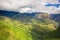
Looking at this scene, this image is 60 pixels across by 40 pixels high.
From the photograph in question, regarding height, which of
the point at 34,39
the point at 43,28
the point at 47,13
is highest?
the point at 47,13

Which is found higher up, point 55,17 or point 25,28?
point 55,17

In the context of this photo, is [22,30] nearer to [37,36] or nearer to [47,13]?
[37,36]

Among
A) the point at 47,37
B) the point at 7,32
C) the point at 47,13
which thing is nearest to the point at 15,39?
the point at 7,32

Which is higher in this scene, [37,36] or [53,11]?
[53,11]

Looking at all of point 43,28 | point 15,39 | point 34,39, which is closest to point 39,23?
point 43,28

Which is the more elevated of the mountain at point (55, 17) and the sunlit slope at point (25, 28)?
the mountain at point (55, 17)

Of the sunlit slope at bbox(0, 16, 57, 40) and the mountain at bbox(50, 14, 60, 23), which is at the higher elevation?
the mountain at bbox(50, 14, 60, 23)

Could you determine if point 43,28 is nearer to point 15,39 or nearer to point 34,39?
point 34,39
